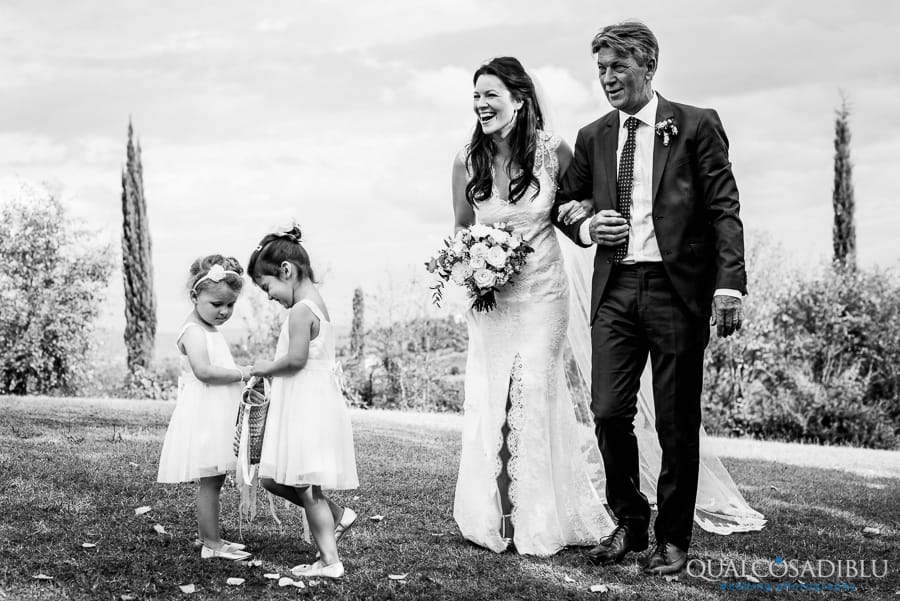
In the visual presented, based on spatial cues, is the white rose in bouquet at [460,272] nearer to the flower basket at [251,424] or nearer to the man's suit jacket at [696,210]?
the man's suit jacket at [696,210]

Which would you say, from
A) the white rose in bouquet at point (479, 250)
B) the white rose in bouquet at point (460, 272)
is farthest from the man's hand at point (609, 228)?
the white rose in bouquet at point (460, 272)

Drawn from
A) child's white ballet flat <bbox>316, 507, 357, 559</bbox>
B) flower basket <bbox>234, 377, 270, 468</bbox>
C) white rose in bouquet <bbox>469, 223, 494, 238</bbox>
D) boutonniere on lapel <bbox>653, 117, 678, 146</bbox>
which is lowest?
child's white ballet flat <bbox>316, 507, 357, 559</bbox>

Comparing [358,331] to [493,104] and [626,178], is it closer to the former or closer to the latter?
[493,104]

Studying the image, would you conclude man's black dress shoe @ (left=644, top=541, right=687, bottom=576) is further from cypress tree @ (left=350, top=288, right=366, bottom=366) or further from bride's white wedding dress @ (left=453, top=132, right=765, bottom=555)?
cypress tree @ (left=350, top=288, right=366, bottom=366)

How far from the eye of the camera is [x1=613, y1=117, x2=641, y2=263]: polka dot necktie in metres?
5.03

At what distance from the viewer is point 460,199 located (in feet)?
19.3

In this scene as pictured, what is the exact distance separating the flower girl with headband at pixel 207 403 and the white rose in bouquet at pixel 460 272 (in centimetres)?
126

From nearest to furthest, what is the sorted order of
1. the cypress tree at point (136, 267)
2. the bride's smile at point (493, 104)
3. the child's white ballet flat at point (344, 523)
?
the child's white ballet flat at point (344, 523) → the bride's smile at point (493, 104) → the cypress tree at point (136, 267)

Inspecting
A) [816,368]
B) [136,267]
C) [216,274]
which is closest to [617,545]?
[216,274]

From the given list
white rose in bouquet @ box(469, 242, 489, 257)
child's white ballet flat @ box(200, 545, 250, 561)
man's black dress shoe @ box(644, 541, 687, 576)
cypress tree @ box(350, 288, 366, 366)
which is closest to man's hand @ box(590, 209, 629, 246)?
white rose in bouquet @ box(469, 242, 489, 257)

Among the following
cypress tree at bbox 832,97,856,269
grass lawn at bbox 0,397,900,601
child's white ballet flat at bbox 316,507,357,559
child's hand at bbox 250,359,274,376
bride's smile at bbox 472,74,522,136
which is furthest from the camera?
cypress tree at bbox 832,97,856,269

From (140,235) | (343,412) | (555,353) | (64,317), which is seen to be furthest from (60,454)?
(140,235)

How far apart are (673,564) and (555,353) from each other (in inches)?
56.1

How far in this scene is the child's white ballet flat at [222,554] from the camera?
16.1 ft
